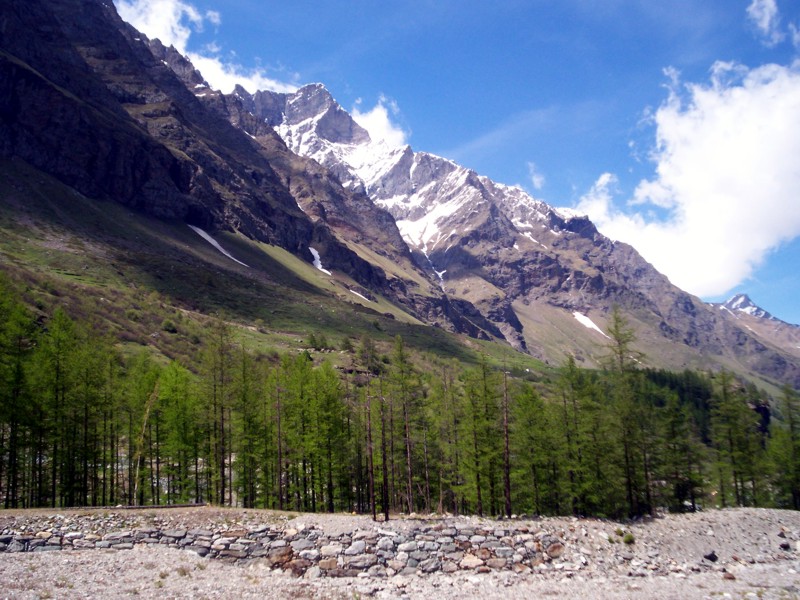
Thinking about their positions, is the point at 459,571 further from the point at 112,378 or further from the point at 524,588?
the point at 112,378

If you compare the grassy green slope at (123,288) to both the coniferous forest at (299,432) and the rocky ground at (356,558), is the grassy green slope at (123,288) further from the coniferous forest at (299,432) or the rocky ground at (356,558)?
the rocky ground at (356,558)

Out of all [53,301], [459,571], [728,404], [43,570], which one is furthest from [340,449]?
[53,301]

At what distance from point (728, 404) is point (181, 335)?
11520 cm

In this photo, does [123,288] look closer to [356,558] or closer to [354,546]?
[354,546]

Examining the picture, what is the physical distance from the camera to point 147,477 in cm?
4425

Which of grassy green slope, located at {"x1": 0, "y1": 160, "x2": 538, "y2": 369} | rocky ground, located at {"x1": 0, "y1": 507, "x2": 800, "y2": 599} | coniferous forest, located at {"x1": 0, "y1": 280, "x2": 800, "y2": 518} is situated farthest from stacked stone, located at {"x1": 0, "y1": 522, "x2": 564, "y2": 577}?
grassy green slope, located at {"x1": 0, "y1": 160, "x2": 538, "y2": 369}

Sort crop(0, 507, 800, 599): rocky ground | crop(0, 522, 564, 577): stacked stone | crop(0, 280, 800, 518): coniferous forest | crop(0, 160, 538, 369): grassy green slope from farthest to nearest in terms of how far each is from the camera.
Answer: crop(0, 160, 538, 369): grassy green slope < crop(0, 280, 800, 518): coniferous forest < crop(0, 522, 564, 577): stacked stone < crop(0, 507, 800, 599): rocky ground

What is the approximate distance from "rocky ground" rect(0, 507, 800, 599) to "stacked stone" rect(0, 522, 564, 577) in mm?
60

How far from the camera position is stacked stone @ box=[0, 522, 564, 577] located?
28.8 meters

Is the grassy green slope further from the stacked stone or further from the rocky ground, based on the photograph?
the stacked stone

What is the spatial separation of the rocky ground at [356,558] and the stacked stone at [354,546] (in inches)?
2.3

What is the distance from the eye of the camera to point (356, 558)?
29.9 metres

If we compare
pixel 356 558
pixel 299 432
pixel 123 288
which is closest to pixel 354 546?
pixel 356 558

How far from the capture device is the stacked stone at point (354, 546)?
94.4 feet
